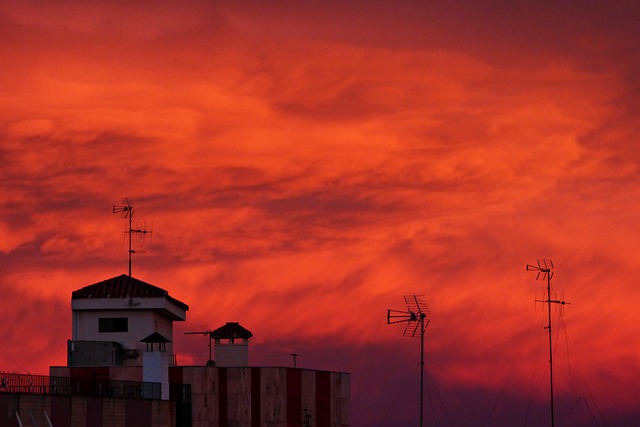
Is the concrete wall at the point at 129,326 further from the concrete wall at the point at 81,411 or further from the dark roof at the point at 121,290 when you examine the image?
the concrete wall at the point at 81,411

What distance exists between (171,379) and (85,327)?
9090mm

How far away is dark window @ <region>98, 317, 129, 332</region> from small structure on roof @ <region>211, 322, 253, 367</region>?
8.20 meters

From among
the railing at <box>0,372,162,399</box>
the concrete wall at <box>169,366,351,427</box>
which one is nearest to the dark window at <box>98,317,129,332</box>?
the concrete wall at <box>169,366,351,427</box>

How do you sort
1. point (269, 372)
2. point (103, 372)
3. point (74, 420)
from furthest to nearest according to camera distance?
1. point (269, 372)
2. point (103, 372)
3. point (74, 420)

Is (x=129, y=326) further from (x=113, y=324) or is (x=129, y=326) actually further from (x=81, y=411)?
(x=81, y=411)

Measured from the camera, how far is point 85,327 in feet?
370

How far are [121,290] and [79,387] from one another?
2565 centimetres

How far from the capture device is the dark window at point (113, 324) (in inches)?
4387

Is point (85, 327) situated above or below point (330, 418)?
above

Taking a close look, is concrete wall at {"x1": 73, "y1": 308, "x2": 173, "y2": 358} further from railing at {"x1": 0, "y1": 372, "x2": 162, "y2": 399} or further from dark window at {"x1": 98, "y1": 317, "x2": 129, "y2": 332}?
railing at {"x1": 0, "y1": 372, "x2": 162, "y2": 399}

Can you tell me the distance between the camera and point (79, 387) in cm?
8738

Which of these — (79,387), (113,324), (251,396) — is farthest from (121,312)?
(79,387)

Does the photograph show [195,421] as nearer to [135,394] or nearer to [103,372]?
[103,372]

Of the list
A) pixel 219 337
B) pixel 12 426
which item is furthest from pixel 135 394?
pixel 219 337
